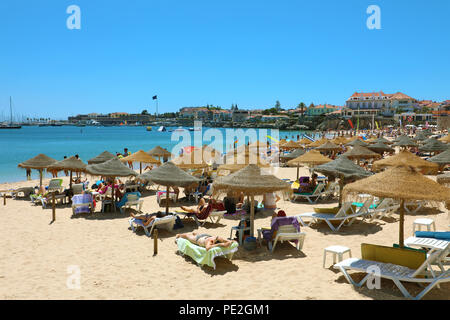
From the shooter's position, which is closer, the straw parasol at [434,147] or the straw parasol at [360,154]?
the straw parasol at [360,154]

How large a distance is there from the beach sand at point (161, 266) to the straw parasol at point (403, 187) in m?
1.31

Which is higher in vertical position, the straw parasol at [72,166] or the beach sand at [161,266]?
the straw parasol at [72,166]

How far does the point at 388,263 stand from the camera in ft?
15.8

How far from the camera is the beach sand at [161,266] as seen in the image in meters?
4.71

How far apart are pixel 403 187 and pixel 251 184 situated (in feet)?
8.43

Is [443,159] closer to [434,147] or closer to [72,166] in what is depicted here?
[434,147]

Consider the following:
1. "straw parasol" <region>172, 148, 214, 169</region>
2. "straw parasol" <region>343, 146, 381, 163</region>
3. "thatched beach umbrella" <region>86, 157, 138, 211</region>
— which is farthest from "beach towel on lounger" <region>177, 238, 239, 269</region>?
"straw parasol" <region>343, 146, 381, 163</region>

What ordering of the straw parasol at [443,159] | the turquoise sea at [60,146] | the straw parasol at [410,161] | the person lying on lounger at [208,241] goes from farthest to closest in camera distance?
the turquoise sea at [60,146] < the straw parasol at [443,159] < the straw parasol at [410,161] < the person lying on lounger at [208,241]

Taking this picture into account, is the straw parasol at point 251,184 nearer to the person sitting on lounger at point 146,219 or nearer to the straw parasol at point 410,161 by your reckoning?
the person sitting on lounger at point 146,219

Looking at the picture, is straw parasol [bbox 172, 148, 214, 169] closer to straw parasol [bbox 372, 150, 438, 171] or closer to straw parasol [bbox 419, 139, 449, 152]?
straw parasol [bbox 372, 150, 438, 171]

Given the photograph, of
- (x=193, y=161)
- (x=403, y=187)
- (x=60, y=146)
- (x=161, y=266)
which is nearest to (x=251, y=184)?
(x=161, y=266)

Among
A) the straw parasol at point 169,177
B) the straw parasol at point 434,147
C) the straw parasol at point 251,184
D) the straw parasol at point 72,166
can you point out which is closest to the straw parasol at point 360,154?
the straw parasol at point 169,177
